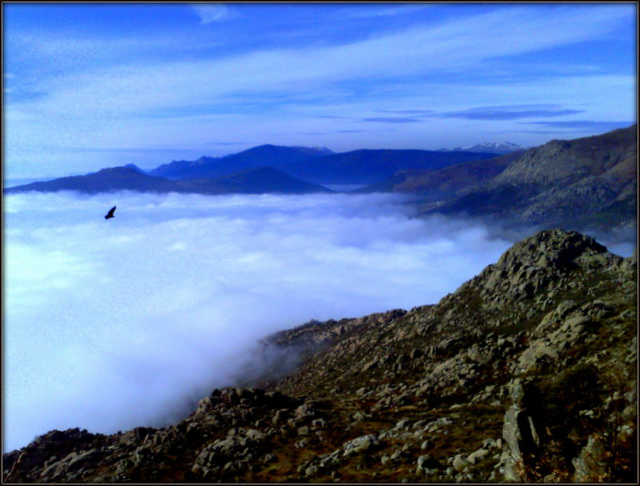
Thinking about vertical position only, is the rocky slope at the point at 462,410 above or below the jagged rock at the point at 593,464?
below

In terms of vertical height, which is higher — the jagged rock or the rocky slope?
the jagged rock

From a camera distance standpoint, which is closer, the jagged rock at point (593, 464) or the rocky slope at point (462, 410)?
the jagged rock at point (593, 464)

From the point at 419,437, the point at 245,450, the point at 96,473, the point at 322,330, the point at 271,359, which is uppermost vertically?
the point at 419,437

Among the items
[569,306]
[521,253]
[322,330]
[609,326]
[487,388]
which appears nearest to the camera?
[609,326]

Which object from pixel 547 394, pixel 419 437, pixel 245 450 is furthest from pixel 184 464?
pixel 547 394

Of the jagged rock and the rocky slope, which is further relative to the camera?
the rocky slope

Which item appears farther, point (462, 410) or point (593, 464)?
point (462, 410)

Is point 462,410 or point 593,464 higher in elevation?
point 593,464

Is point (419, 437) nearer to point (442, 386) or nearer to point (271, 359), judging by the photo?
point (442, 386)
